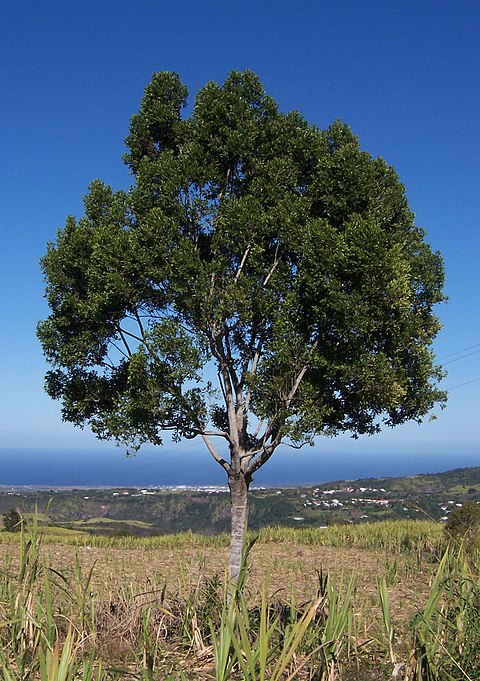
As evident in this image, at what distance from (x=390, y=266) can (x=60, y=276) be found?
8240 mm

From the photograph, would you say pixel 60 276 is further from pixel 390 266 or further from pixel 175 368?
pixel 390 266

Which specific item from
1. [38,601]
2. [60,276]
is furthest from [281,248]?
[38,601]

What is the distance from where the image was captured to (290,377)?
43.2 ft

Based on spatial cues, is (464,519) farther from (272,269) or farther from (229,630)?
(229,630)

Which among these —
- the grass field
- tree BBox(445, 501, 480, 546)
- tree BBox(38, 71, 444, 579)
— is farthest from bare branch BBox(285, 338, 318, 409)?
tree BBox(445, 501, 480, 546)

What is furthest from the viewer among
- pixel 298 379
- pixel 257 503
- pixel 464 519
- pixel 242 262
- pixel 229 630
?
pixel 257 503

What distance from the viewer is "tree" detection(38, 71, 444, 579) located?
12.3m

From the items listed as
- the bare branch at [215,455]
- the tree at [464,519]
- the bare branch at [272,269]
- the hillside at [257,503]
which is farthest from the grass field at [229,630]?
the hillside at [257,503]

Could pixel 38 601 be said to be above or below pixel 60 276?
below

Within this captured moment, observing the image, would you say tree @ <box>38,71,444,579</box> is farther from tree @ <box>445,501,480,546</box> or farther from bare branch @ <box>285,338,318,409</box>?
tree @ <box>445,501,480,546</box>

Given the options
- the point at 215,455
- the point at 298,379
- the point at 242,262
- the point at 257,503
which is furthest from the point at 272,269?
the point at 257,503

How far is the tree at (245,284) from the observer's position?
1233 centimetres

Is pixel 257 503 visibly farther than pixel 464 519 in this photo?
Yes

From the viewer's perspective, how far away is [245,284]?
42.5 ft
